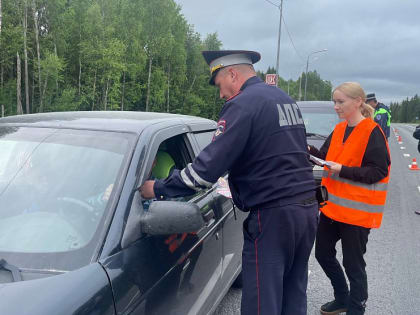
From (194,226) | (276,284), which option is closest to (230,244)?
(276,284)

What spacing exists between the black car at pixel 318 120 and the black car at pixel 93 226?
5558mm

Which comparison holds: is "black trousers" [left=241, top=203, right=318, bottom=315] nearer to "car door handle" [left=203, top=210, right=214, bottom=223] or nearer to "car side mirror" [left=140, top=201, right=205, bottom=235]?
"car door handle" [left=203, top=210, right=214, bottom=223]

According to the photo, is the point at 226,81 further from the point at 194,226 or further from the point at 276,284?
the point at 276,284

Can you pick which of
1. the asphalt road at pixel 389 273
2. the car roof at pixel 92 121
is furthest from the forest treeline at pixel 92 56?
the car roof at pixel 92 121

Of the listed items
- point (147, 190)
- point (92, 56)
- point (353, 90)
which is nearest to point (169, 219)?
point (147, 190)

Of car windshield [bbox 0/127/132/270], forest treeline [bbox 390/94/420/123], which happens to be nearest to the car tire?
car windshield [bbox 0/127/132/270]

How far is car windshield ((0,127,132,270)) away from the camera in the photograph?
162 cm

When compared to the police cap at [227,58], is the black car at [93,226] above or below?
below

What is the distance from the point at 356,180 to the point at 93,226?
197cm

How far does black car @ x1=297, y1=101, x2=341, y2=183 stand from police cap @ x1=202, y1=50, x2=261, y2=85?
17.7 feet

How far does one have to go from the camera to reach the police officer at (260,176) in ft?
6.46

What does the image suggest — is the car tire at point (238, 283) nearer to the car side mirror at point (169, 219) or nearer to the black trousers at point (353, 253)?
the black trousers at point (353, 253)

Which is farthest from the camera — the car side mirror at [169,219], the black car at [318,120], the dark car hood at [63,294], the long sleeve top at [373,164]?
the black car at [318,120]

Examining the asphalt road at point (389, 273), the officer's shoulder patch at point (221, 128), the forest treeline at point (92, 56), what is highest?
the forest treeline at point (92, 56)
